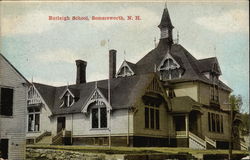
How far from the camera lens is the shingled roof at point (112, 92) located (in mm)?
30625

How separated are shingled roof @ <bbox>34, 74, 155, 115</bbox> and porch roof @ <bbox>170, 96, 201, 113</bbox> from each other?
3.86 m

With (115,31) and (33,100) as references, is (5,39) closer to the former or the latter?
(115,31)

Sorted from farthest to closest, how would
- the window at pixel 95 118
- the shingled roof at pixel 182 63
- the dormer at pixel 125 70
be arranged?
the dormer at pixel 125 70 < the shingled roof at pixel 182 63 < the window at pixel 95 118

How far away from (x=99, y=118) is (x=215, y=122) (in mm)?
11985

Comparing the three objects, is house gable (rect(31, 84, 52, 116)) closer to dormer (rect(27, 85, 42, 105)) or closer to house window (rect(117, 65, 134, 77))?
dormer (rect(27, 85, 42, 105))

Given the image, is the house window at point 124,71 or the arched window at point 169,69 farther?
the house window at point 124,71

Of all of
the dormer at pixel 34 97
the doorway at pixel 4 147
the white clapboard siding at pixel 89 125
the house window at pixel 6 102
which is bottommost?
the doorway at pixel 4 147

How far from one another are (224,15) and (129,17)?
490 cm

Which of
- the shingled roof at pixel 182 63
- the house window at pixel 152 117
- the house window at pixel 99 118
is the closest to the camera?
the house window at pixel 99 118

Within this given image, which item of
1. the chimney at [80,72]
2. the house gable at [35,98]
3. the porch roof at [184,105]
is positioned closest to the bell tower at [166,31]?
the porch roof at [184,105]

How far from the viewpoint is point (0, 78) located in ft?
74.3

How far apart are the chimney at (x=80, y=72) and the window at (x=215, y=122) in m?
12.1

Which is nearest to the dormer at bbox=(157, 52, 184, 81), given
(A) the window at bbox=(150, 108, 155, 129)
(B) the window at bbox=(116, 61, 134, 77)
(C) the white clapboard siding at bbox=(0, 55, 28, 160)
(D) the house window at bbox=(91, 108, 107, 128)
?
(B) the window at bbox=(116, 61, 134, 77)

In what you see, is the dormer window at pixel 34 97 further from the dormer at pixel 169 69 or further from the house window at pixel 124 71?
the dormer at pixel 169 69
